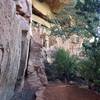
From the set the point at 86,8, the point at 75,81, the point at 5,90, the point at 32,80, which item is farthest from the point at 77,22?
the point at 5,90

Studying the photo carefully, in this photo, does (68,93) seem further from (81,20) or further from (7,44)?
(81,20)

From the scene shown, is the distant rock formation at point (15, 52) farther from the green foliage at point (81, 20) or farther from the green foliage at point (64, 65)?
the green foliage at point (81, 20)

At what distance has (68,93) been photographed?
780cm

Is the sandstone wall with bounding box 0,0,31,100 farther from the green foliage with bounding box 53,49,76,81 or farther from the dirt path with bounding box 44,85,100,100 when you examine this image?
the green foliage with bounding box 53,49,76,81

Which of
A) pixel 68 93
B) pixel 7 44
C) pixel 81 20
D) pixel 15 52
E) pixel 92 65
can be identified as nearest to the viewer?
pixel 7 44

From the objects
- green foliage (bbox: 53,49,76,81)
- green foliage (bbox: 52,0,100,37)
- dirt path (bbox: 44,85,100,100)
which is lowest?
dirt path (bbox: 44,85,100,100)

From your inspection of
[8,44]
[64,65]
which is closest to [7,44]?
[8,44]

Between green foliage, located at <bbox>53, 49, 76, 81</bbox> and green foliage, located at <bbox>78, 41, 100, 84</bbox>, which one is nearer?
green foliage, located at <bbox>78, 41, 100, 84</bbox>

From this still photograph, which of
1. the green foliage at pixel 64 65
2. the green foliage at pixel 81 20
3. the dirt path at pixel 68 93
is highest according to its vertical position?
the green foliage at pixel 81 20

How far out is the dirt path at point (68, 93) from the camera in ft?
24.3

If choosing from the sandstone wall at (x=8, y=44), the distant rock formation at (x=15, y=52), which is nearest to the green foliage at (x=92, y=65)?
the distant rock formation at (x=15, y=52)

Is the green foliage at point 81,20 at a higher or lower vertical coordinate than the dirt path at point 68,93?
higher

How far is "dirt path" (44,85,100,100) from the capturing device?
24.3 ft

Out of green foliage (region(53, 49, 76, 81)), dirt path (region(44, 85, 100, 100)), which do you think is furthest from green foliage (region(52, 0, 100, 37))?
dirt path (region(44, 85, 100, 100))
